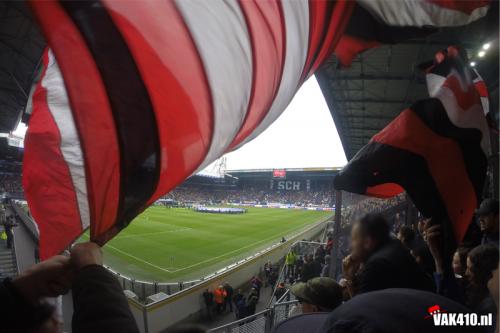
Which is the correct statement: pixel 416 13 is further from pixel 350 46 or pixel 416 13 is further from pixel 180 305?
pixel 180 305

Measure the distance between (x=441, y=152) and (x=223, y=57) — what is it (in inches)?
77.4

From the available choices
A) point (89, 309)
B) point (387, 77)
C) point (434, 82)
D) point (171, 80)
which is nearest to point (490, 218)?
point (434, 82)

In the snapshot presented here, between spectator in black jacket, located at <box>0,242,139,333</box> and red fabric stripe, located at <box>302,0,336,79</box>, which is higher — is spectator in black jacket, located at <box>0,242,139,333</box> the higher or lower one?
the lower one

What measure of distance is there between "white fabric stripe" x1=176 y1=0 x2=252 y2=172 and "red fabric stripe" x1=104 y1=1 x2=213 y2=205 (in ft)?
0.20

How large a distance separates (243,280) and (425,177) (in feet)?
34.2

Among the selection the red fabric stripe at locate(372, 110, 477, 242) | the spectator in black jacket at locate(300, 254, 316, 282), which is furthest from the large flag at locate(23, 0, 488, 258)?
the spectator in black jacket at locate(300, 254, 316, 282)

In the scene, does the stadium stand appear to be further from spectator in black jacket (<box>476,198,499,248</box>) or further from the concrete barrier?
spectator in black jacket (<box>476,198,499,248</box>)

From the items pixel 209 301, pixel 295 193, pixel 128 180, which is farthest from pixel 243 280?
pixel 295 193

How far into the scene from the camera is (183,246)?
17547 mm

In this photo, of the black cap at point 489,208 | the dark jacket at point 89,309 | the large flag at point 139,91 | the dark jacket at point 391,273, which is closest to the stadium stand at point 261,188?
the black cap at point 489,208

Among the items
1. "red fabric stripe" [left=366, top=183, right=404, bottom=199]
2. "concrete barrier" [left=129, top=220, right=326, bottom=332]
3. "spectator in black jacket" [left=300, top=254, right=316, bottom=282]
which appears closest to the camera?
"red fabric stripe" [left=366, top=183, right=404, bottom=199]

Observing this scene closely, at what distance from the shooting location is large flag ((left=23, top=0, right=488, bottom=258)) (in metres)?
1.32

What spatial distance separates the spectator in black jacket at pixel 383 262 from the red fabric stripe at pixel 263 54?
1198 millimetres

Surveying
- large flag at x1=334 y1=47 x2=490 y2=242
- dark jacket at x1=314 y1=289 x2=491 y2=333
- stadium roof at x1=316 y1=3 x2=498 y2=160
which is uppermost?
stadium roof at x1=316 y1=3 x2=498 y2=160
